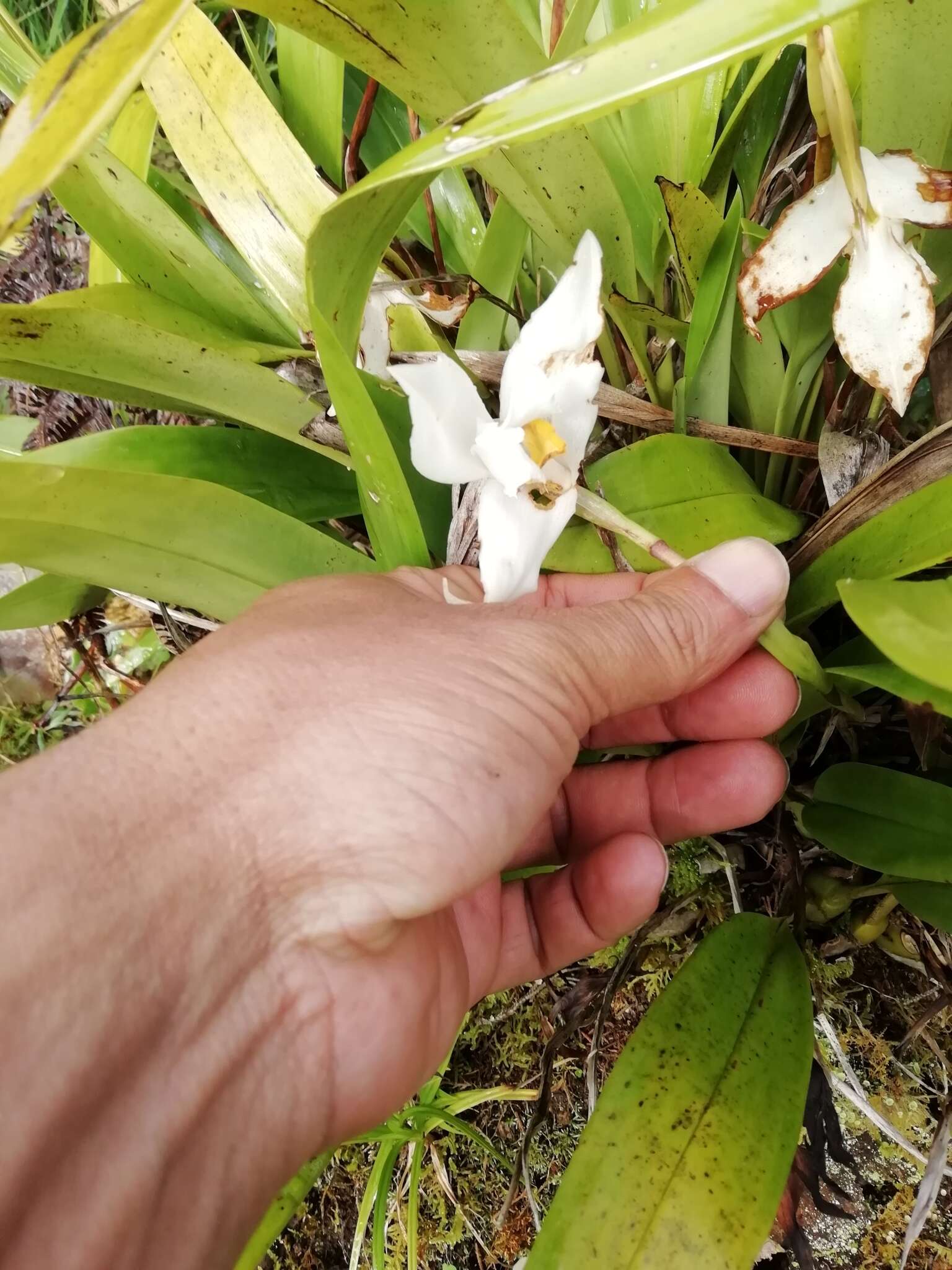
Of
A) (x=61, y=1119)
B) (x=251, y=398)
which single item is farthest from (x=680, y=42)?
(x=61, y=1119)

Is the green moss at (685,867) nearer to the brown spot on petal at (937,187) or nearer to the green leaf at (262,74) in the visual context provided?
the brown spot on petal at (937,187)

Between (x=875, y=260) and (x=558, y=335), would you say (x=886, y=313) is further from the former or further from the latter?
(x=558, y=335)

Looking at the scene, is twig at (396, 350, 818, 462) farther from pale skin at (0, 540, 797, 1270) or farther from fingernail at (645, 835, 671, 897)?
fingernail at (645, 835, 671, 897)

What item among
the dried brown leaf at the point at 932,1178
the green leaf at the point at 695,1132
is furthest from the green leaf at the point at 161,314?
the dried brown leaf at the point at 932,1178

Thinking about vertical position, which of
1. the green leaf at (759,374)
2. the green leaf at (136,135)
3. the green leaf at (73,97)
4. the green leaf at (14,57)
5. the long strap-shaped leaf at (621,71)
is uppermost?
the green leaf at (14,57)

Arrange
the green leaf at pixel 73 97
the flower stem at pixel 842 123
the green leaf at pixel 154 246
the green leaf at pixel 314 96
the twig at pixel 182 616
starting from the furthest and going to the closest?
the twig at pixel 182 616 → the green leaf at pixel 314 96 → the green leaf at pixel 154 246 → the flower stem at pixel 842 123 → the green leaf at pixel 73 97

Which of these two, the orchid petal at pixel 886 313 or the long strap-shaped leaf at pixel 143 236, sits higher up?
the long strap-shaped leaf at pixel 143 236
